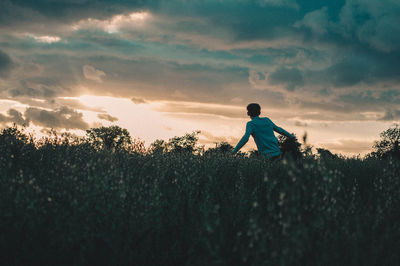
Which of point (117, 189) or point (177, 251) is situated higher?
point (117, 189)

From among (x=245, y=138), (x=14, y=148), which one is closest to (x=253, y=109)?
(x=245, y=138)

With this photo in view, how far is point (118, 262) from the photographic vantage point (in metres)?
2.99

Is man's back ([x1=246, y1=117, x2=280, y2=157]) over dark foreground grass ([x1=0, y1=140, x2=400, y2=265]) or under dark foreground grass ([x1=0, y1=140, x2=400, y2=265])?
over

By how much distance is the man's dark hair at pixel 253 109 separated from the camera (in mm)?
7821

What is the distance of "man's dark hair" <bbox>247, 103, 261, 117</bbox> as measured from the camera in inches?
308

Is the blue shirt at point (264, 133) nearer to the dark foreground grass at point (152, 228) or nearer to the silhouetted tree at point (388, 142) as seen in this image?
the dark foreground grass at point (152, 228)

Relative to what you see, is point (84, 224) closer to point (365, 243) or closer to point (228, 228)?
point (228, 228)

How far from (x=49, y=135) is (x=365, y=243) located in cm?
498

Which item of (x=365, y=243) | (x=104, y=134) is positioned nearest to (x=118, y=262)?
(x=365, y=243)

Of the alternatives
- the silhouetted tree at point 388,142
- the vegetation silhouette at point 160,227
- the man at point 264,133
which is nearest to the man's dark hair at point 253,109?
the man at point 264,133

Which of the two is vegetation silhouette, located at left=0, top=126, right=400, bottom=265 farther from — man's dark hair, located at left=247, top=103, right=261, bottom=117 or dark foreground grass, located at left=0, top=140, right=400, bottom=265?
man's dark hair, located at left=247, top=103, right=261, bottom=117

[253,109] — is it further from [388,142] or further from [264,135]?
[388,142]

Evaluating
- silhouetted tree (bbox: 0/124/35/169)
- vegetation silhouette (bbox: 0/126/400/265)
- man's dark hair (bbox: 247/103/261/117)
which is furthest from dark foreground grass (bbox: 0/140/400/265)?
man's dark hair (bbox: 247/103/261/117)

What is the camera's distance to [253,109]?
25.7 ft
